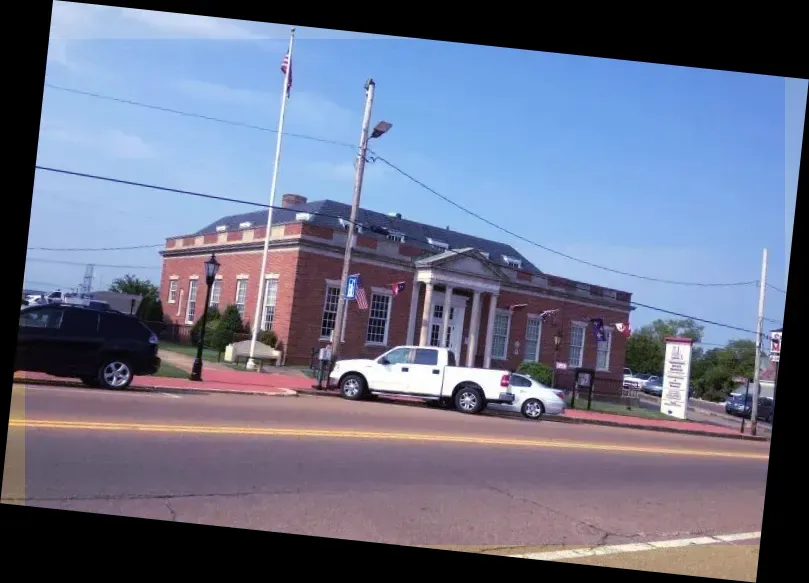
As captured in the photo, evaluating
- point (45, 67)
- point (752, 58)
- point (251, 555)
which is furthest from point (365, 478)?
point (752, 58)

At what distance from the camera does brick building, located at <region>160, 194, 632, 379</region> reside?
9656 millimetres

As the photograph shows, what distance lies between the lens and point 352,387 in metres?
11.4

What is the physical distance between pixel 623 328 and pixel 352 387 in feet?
14.1

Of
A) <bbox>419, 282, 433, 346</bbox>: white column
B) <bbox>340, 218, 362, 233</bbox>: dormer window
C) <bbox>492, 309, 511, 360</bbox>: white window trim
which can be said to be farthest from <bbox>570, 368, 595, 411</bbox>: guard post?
<bbox>340, 218, 362, 233</bbox>: dormer window

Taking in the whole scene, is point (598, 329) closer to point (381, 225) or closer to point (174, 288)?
point (381, 225)

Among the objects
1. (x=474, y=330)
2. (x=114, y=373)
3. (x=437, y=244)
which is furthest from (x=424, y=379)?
(x=114, y=373)

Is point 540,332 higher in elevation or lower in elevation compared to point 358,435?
higher

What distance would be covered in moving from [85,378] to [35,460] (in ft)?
13.3

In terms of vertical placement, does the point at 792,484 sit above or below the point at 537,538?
above

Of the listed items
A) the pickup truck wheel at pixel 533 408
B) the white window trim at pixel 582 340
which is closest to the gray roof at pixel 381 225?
the white window trim at pixel 582 340

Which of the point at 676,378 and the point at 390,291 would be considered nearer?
the point at 390,291

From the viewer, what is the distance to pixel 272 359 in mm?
11414

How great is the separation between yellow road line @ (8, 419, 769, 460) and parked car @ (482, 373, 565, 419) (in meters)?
0.59

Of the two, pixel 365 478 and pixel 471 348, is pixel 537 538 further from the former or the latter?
pixel 471 348
